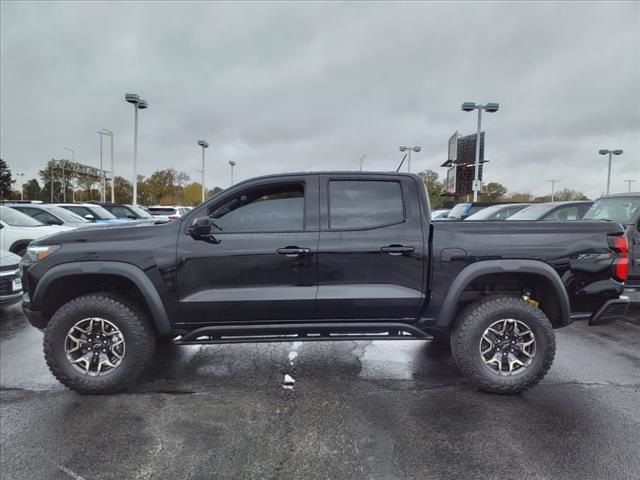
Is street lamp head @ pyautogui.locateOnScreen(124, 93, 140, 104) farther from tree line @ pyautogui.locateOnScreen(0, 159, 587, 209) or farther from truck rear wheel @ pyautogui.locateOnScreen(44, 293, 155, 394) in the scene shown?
tree line @ pyautogui.locateOnScreen(0, 159, 587, 209)

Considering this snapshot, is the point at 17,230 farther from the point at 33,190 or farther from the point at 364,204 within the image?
the point at 33,190

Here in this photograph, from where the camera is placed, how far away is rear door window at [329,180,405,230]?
141 inches

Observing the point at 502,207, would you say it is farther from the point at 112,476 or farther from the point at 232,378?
the point at 112,476

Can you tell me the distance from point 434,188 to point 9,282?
70.4 meters

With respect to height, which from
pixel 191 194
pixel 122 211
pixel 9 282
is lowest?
pixel 9 282

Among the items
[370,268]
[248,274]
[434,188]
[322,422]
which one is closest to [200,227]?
[248,274]

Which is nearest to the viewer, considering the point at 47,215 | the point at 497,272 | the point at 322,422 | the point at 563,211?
the point at 322,422

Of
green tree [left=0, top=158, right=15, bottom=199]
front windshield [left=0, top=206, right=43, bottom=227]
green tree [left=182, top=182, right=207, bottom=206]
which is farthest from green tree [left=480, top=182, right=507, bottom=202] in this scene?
green tree [left=0, top=158, right=15, bottom=199]

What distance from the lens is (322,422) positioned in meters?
3.01

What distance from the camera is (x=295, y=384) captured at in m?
3.66

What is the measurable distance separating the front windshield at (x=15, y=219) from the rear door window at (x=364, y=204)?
837 centimetres

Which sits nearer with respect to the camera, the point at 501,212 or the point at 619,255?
the point at 619,255

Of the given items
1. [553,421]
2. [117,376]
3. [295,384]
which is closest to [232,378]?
[295,384]

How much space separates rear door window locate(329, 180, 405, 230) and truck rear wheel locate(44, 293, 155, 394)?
6.41ft
